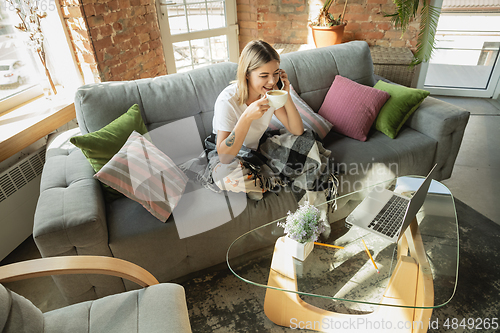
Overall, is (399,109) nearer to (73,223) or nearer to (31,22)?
(73,223)

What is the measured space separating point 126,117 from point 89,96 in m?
0.24

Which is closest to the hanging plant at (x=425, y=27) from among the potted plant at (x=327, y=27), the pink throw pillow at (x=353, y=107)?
the potted plant at (x=327, y=27)

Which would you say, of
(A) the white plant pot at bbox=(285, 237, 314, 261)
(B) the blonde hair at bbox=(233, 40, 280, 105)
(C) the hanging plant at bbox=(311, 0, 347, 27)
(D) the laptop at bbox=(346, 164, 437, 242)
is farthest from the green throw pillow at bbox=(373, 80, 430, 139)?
(C) the hanging plant at bbox=(311, 0, 347, 27)

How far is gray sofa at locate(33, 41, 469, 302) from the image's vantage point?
1.33 m

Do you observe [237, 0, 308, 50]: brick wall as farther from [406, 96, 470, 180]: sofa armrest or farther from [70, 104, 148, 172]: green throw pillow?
[70, 104, 148, 172]: green throw pillow

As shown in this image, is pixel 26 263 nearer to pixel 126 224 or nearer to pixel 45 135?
pixel 126 224

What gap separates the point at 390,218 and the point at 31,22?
2356 mm

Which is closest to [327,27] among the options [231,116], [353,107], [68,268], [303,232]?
[353,107]

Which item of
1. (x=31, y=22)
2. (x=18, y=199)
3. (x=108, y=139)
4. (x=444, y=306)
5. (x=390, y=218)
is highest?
(x=31, y=22)

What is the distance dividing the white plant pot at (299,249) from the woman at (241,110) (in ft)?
1.30

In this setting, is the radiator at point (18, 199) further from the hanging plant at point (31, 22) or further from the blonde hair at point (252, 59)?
the blonde hair at point (252, 59)

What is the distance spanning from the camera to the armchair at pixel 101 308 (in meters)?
0.98

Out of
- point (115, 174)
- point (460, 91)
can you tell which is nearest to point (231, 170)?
point (115, 174)

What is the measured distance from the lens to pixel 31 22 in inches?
78.7
